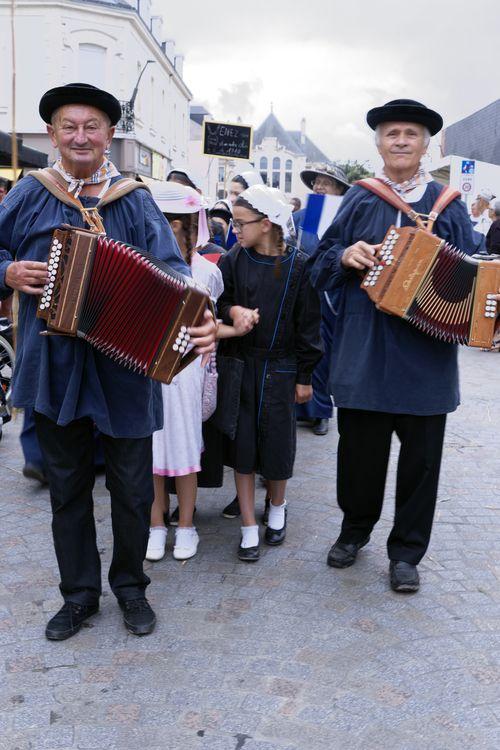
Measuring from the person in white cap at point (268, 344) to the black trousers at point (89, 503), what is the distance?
805 mm

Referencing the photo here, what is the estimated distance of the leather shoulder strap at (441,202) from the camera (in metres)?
3.18

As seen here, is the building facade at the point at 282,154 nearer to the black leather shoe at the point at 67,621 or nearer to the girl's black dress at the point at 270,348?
the girl's black dress at the point at 270,348

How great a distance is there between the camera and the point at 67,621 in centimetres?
299

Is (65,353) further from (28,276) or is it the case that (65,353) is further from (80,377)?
(28,276)

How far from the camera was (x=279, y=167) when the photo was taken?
264 ft

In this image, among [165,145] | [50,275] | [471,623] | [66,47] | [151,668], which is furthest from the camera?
[165,145]

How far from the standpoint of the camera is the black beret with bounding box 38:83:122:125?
271cm

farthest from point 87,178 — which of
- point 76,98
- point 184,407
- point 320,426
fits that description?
point 320,426

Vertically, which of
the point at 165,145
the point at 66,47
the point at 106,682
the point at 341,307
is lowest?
the point at 106,682

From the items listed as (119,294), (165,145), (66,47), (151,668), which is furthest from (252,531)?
(165,145)

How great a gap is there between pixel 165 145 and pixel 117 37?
22.2 ft

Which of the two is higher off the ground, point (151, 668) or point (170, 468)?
point (170, 468)

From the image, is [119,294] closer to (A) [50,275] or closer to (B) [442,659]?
(A) [50,275]

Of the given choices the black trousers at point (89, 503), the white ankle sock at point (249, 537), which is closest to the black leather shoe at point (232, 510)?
the white ankle sock at point (249, 537)
